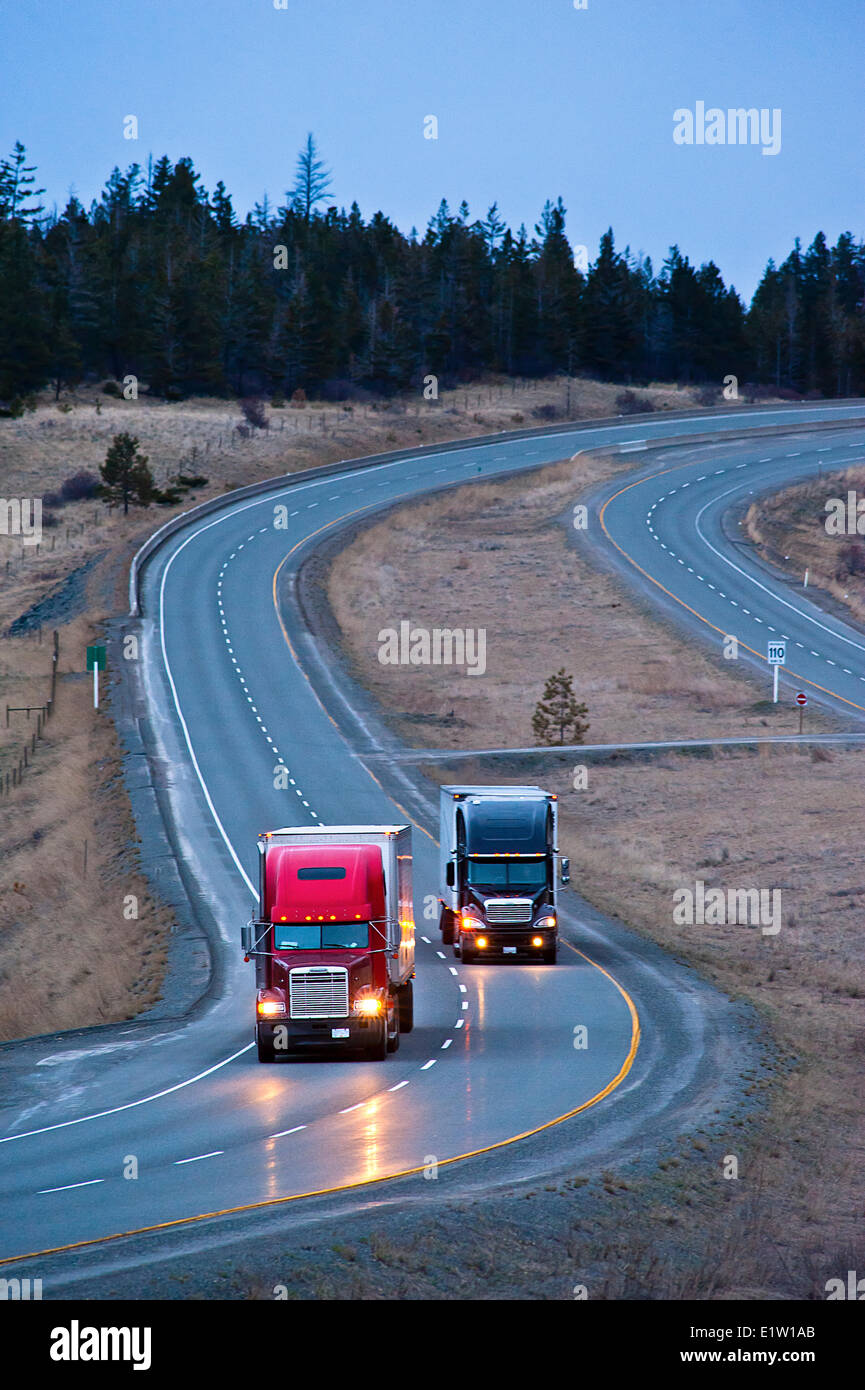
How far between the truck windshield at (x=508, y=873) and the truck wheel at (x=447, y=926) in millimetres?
2217

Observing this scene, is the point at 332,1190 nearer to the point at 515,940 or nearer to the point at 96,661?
the point at 515,940

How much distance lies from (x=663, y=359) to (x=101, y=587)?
99.2m

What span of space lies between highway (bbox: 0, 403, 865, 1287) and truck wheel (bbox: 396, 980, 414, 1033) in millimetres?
328

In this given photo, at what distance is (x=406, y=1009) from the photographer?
24094mm

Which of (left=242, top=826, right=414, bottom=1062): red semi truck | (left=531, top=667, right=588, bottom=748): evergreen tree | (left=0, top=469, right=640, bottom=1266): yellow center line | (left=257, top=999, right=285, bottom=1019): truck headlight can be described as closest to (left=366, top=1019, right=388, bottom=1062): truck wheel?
(left=242, top=826, right=414, bottom=1062): red semi truck

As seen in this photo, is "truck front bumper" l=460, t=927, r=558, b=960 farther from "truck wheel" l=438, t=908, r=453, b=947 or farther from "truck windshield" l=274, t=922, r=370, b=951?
"truck windshield" l=274, t=922, r=370, b=951

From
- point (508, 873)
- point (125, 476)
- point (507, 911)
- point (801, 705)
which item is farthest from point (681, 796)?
point (125, 476)

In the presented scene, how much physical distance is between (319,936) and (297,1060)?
2275 millimetres

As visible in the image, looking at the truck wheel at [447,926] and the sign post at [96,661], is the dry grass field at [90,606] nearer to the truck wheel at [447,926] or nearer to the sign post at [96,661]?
the sign post at [96,661]

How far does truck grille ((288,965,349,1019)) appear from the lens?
2128 centimetres
